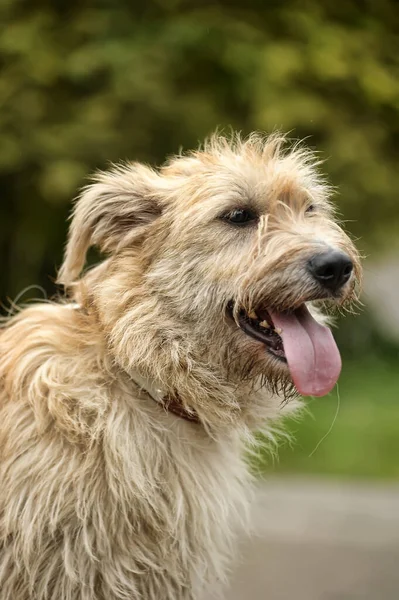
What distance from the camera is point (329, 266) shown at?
11.9ft

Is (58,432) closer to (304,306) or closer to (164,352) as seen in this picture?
(164,352)

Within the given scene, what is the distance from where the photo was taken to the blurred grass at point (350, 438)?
9359 mm

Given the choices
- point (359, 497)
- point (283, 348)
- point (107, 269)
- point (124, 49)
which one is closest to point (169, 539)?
point (283, 348)

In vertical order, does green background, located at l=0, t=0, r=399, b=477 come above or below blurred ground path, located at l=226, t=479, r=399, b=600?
above

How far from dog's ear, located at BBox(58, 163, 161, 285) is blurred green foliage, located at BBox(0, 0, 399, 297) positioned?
569cm

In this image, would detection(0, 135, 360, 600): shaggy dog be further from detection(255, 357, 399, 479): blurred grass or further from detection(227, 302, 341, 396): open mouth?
detection(255, 357, 399, 479): blurred grass

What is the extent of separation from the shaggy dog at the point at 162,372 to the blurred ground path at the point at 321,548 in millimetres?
2723

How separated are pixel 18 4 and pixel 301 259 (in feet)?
24.9

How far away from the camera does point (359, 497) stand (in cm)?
820

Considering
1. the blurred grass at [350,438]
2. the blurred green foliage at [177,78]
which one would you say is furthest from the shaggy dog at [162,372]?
the blurred green foliage at [177,78]

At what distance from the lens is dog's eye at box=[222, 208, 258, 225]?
3898 millimetres

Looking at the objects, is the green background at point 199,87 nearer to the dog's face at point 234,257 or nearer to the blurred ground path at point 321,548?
the blurred ground path at point 321,548

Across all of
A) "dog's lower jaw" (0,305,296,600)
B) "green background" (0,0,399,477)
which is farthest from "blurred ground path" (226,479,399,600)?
"dog's lower jaw" (0,305,296,600)

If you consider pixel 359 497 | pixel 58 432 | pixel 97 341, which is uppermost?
pixel 97 341
